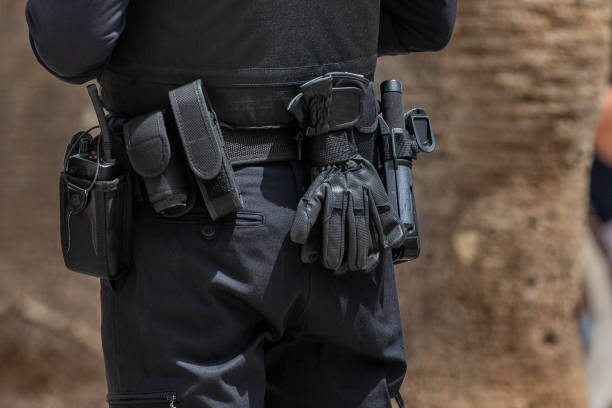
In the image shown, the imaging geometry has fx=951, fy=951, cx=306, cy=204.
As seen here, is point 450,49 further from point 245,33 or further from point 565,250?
point 245,33

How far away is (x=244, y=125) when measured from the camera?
5.38ft

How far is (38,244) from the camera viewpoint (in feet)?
13.8

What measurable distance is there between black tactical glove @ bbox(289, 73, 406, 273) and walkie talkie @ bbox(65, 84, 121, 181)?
32 centimetres

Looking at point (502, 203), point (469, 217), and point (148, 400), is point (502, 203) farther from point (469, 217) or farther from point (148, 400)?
point (148, 400)

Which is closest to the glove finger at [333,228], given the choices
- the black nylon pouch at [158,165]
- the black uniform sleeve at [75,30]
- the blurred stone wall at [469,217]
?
the black nylon pouch at [158,165]

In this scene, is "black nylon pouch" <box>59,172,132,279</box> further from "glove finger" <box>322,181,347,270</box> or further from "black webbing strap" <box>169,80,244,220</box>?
"glove finger" <box>322,181,347,270</box>

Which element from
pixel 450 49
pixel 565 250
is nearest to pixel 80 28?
pixel 450 49

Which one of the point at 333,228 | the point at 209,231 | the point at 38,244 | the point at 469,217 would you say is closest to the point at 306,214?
the point at 333,228

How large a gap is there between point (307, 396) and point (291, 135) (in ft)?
1.58

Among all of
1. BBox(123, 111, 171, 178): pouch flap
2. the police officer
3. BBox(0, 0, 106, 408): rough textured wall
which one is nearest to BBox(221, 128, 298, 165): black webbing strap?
the police officer

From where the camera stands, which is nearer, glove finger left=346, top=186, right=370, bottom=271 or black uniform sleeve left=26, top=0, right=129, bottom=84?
black uniform sleeve left=26, top=0, right=129, bottom=84

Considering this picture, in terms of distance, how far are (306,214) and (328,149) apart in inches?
5.4

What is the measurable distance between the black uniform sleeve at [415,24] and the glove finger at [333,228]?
0.46 m

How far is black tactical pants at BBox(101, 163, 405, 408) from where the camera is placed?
1591 mm
